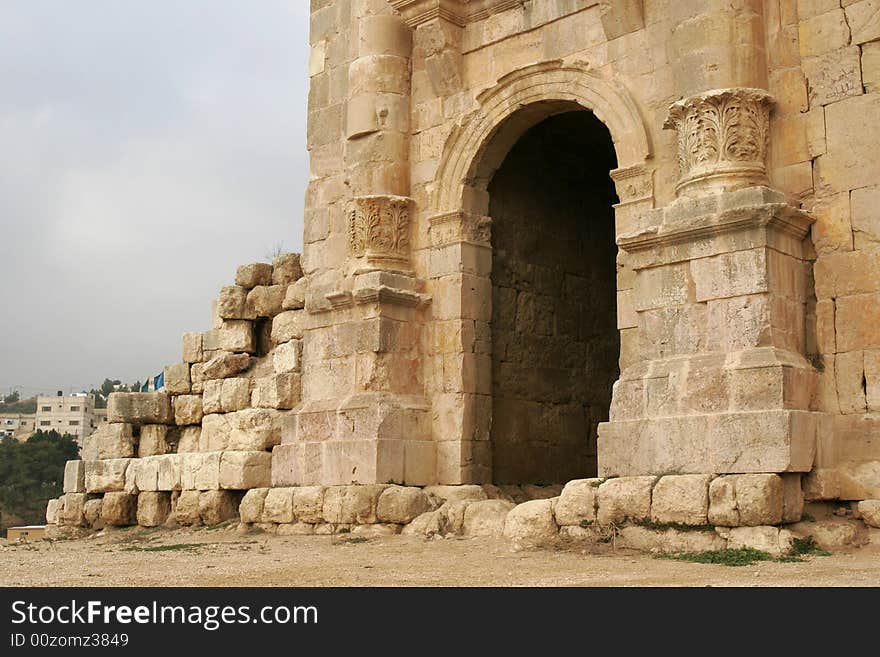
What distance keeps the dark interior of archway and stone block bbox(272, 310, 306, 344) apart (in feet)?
8.04

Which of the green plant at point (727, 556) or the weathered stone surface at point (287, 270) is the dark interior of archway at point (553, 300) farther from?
the green plant at point (727, 556)

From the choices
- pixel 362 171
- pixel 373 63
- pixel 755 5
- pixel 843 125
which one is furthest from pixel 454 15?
pixel 843 125

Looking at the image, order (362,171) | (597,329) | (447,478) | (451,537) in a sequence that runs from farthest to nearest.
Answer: (597,329), (362,171), (447,478), (451,537)

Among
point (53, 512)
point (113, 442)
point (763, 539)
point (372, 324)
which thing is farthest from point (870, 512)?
point (53, 512)

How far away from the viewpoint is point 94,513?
13.5m

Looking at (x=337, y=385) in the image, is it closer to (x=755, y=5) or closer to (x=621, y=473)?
(x=621, y=473)

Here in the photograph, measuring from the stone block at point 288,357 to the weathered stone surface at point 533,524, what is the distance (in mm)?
4083

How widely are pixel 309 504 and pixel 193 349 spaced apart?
11.7ft

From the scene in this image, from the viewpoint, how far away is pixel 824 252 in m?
8.66

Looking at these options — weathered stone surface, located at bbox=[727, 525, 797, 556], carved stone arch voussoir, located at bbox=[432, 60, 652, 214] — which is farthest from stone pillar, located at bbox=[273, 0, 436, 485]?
weathered stone surface, located at bbox=[727, 525, 797, 556]

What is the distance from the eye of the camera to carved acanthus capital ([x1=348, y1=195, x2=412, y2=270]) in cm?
1123

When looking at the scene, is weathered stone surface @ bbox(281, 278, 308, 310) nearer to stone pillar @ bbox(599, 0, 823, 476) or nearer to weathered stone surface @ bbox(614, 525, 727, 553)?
stone pillar @ bbox(599, 0, 823, 476)

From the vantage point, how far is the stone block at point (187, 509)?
12406mm

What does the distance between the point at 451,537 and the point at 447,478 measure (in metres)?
1.14
